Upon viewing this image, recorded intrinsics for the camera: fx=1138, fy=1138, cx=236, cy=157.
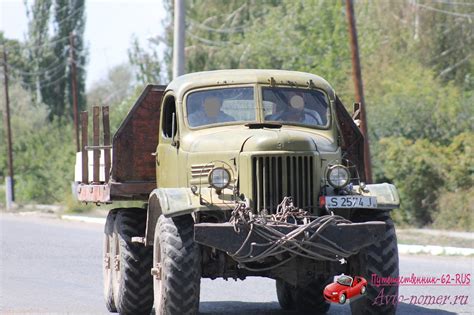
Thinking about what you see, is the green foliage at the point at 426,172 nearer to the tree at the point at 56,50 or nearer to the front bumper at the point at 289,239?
the front bumper at the point at 289,239

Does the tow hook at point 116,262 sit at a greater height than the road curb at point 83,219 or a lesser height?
greater

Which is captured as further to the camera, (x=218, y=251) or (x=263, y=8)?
(x=263, y=8)

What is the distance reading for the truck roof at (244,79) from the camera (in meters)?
12.1

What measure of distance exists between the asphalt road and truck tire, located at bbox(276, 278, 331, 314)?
184 mm

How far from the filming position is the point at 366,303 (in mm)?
10695

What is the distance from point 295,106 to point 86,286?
5.05 meters

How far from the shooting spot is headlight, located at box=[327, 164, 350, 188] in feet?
35.5

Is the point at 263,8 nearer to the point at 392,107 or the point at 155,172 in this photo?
the point at 392,107

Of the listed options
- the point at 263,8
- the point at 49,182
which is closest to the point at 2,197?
the point at 49,182

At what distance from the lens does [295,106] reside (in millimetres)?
12109

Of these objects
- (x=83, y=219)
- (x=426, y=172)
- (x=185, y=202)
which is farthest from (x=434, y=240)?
(x=83, y=219)

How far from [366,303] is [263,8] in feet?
169

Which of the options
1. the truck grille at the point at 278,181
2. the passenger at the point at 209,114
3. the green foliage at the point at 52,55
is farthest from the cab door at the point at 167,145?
the green foliage at the point at 52,55

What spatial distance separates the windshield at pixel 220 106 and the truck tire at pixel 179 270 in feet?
5.83
